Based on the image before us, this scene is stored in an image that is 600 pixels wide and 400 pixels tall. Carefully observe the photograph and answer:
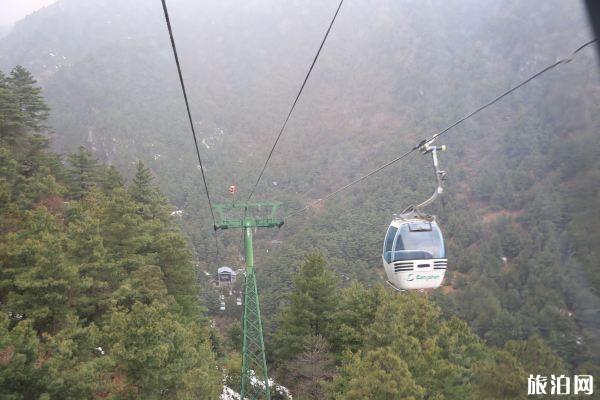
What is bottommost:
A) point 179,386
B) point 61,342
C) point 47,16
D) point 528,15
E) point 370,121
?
point 179,386

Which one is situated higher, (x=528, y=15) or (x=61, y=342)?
(x=528, y=15)

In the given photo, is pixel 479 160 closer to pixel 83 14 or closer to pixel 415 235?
pixel 415 235

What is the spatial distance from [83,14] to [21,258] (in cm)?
19134

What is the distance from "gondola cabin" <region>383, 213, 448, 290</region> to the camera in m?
8.54

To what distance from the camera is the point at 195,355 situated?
1245 cm

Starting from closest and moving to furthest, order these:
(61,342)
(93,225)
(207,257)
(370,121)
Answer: (61,342) → (93,225) → (207,257) → (370,121)

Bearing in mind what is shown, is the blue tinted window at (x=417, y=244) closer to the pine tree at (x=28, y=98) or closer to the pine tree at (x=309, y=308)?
the pine tree at (x=309, y=308)

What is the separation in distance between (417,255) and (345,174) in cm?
10597

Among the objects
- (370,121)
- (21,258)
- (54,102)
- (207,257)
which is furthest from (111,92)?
(21,258)

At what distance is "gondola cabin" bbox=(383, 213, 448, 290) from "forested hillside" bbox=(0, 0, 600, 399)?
241cm

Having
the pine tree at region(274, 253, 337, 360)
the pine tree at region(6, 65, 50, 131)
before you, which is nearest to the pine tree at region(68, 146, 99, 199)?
the pine tree at region(6, 65, 50, 131)

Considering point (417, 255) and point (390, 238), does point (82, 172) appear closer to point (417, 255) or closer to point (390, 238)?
point (390, 238)

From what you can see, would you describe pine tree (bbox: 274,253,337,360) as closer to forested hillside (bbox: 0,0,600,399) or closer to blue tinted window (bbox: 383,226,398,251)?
forested hillside (bbox: 0,0,600,399)

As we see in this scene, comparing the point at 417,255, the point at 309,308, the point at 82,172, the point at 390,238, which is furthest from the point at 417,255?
the point at 82,172
